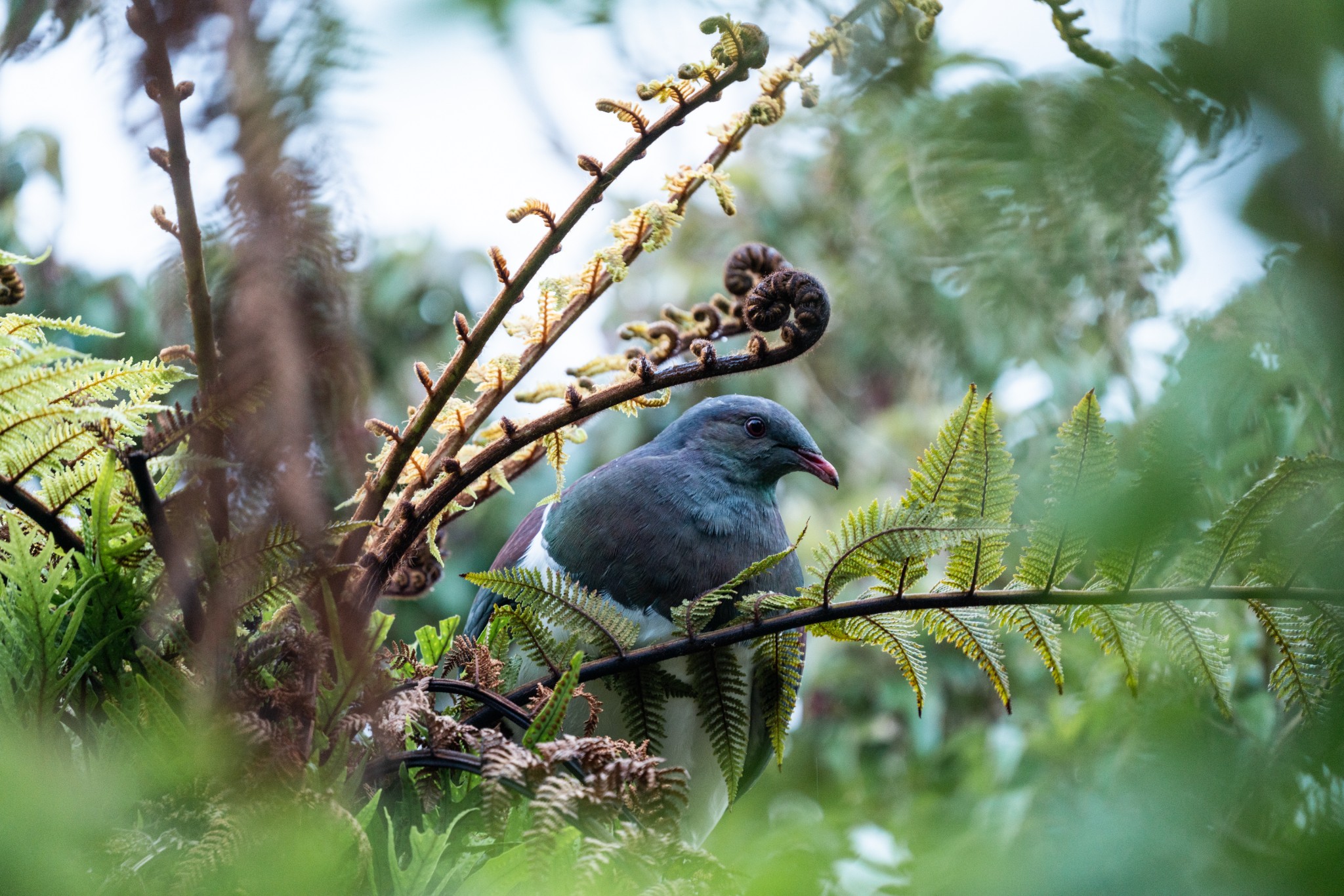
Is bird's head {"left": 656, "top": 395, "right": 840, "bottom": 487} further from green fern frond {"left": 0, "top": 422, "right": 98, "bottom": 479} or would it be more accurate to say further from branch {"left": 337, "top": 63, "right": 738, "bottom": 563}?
green fern frond {"left": 0, "top": 422, "right": 98, "bottom": 479}

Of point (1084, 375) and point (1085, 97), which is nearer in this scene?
point (1085, 97)

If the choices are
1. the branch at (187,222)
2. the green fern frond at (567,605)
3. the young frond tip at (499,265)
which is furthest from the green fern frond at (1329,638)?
the branch at (187,222)

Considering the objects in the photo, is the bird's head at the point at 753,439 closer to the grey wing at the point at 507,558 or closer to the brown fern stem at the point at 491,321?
the grey wing at the point at 507,558

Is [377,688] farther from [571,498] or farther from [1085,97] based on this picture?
[571,498]

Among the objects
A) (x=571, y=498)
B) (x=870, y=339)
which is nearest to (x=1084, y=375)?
(x=870, y=339)

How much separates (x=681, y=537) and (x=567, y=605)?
538 millimetres

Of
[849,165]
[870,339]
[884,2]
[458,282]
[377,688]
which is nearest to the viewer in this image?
[377,688]

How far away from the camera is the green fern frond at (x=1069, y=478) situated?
2.38 ft

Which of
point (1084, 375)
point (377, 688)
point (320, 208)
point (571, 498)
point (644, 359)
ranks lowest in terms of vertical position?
point (1084, 375)

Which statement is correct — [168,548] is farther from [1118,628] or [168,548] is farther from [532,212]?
[1118,628]

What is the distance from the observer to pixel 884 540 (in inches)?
32.1

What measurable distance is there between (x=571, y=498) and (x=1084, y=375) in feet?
6.78

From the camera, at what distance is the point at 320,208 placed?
24.7 inches

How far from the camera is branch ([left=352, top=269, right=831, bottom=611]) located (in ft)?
2.77
